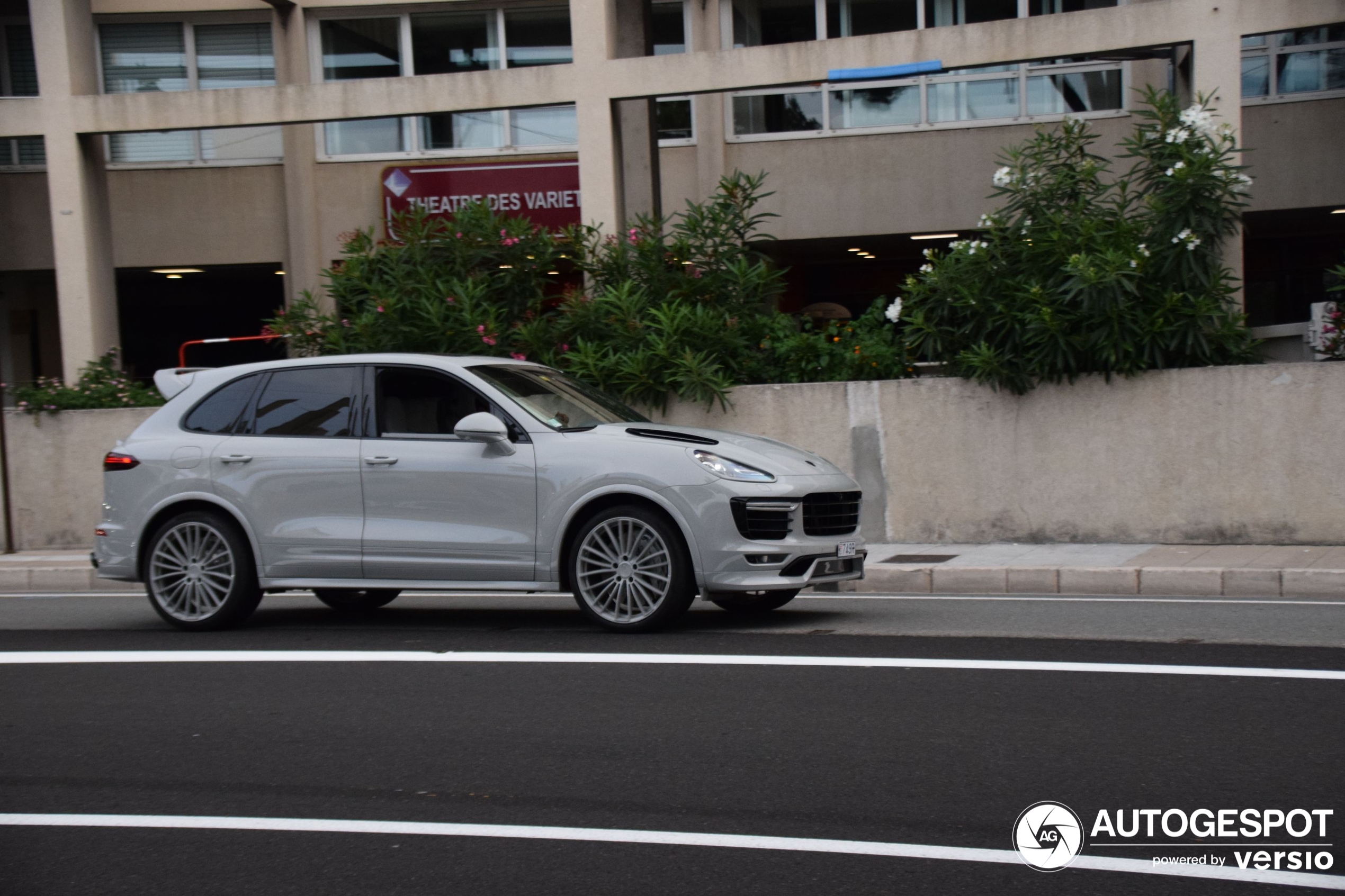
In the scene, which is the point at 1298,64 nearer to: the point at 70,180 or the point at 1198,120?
the point at 1198,120

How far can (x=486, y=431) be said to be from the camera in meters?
7.78

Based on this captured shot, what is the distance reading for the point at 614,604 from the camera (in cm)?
775

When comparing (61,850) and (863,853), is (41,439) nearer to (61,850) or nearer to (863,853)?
(61,850)

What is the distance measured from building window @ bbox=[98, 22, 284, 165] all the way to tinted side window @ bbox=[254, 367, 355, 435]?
13281 millimetres

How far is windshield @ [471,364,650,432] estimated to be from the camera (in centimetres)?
816

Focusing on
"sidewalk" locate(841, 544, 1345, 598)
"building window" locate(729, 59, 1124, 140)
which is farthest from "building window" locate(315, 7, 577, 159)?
Answer: "sidewalk" locate(841, 544, 1345, 598)

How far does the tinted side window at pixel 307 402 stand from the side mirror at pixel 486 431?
3.12 feet

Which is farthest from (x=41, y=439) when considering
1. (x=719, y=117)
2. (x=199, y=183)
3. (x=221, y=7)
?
(x=719, y=117)

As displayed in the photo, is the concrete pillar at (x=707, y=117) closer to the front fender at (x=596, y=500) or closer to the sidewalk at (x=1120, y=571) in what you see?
the sidewalk at (x=1120, y=571)

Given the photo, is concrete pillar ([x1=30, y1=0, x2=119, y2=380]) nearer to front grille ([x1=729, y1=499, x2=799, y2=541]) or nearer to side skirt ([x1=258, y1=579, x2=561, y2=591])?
side skirt ([x1=258, y1=579, x2=561, y2=591])

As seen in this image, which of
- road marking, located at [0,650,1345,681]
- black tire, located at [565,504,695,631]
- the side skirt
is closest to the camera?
road marking, located at [0,650,1345,681]

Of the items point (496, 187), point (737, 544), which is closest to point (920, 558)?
point (737, 544)

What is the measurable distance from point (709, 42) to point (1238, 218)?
410 inches

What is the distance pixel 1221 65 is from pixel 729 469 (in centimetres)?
757
